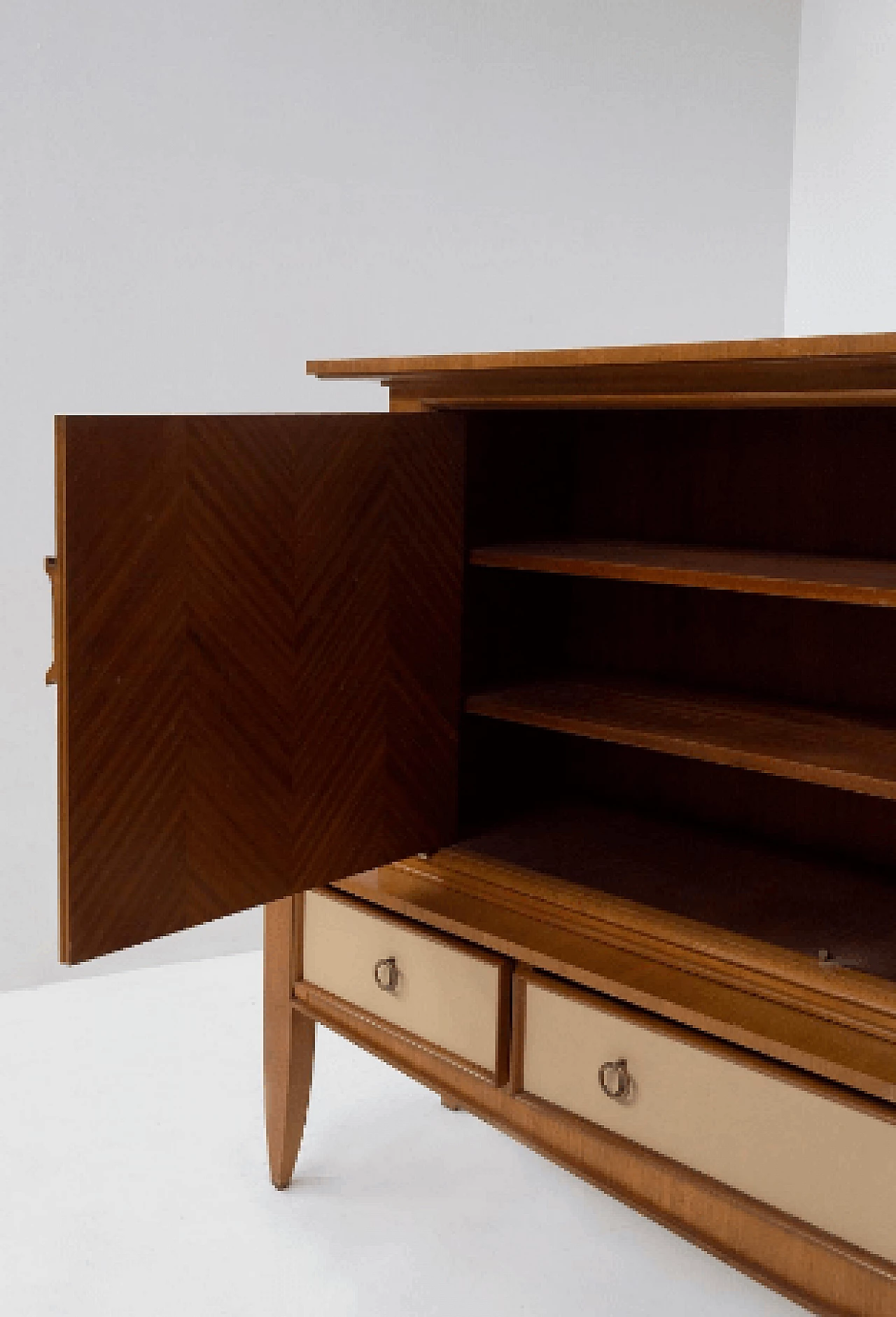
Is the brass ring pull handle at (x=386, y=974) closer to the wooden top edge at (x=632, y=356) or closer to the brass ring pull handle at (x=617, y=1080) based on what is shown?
the brass ring pull handle at (x=617, y=1080)

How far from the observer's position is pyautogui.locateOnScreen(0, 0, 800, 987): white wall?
2.03 metres

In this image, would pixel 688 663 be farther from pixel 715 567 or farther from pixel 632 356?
pixel 632 356

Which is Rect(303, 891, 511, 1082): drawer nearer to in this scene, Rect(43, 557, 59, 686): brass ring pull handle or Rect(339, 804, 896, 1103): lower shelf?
Rect(339, 804, 896, 1103): lower shelf

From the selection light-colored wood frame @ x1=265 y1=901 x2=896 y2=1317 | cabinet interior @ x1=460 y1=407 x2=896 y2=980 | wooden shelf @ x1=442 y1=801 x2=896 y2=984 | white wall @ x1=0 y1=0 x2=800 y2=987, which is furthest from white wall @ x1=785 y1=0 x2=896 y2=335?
light-colored wood frame @ x1=265 y1=901 x2=896 y2=1317

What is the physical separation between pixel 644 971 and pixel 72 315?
1398mm

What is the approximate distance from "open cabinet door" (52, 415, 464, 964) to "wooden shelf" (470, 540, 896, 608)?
0.11 m

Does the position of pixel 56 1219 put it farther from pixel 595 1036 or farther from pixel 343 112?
pixel 343 112

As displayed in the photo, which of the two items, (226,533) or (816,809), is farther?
(816,809)

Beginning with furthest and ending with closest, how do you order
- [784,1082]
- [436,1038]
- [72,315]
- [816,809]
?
[72,315], [816,809], [436,1038], [784,1082]

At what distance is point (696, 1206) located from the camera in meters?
1.18

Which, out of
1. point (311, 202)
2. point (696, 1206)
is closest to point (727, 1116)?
point (696, 1206)

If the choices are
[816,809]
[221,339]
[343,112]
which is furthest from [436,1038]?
[343,112]

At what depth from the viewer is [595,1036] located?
124cm

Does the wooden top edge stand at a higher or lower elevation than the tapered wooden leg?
higher
